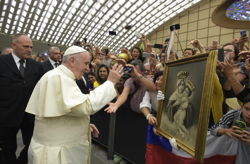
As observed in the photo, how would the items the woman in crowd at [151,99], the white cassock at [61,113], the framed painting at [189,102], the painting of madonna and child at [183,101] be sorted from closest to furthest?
the framed painting at [189,102], the painting of madonna and child at [183,101], the white cassock at [61,113], the woman in crowd at [151,99]

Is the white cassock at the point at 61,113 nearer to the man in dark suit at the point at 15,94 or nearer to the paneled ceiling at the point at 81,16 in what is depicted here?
the man in dark suit at the point at 15,94

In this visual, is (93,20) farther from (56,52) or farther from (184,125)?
(184,125)

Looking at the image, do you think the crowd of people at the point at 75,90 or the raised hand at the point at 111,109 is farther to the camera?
the raised hand at the point at 111,109

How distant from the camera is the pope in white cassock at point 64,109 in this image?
133 centimetres

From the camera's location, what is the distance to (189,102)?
3.69 ft

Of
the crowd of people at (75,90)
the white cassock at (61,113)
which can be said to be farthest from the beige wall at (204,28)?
the white cassock at (61,113)

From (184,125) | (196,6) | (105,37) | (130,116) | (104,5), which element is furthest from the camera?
(105,37)

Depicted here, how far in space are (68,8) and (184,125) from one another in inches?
940

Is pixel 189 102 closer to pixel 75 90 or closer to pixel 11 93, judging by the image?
pixel 75 90

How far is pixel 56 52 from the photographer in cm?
334

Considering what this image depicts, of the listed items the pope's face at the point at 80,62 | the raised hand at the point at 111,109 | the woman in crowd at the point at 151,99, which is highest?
the pope's face at the point at 80,62

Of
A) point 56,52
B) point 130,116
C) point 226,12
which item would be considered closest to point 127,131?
point 130,116

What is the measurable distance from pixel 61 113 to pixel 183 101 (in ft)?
3.49

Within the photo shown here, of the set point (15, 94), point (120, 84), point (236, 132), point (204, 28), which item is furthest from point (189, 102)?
point (204, 28)
